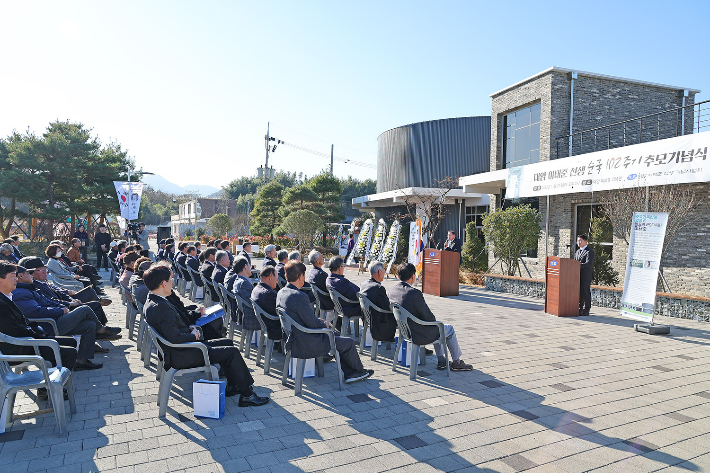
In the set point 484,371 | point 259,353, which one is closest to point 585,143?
point 484,371

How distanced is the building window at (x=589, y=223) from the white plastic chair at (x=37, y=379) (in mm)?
12484

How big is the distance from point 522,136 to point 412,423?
48.3 ft

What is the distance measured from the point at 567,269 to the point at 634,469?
6522mm

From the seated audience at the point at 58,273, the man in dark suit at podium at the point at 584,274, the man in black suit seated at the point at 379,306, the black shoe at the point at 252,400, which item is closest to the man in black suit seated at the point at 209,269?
the seated audience at the point at 58,273

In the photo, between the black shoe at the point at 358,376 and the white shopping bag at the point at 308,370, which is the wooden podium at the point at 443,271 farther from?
the white shopping bag at the point at 308,370

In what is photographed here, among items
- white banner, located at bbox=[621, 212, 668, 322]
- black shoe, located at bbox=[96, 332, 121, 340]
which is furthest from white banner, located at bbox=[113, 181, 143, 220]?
white banner, located at bbox=[621, 212, 668, 322]

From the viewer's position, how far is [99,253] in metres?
16.4

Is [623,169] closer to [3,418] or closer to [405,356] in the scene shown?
[405,356]

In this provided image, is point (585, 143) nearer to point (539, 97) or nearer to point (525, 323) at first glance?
point (539, 97)

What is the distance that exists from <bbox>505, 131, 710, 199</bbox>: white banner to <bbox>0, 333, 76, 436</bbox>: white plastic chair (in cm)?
1153

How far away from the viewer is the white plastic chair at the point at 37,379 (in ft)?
11.3

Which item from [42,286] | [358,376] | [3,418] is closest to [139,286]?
[42,286]

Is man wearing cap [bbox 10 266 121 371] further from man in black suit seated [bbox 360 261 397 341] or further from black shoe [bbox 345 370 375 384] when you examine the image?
man in black suit seated [bbox 360 261 397 341]

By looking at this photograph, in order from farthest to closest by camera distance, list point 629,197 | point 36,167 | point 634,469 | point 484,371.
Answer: point 36,167
point 629,197
point 484,371
point 634,469
